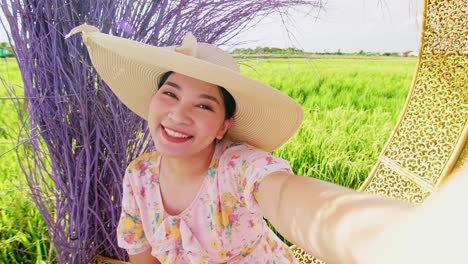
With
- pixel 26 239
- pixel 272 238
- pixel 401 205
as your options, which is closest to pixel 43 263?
pixel 26 239

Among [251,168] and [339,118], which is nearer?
[251,168]

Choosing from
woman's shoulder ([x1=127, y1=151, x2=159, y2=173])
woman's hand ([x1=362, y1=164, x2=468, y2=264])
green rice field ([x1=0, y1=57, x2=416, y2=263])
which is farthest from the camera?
green rice field ([x1=0, y1=57, x2=416, y2=263])

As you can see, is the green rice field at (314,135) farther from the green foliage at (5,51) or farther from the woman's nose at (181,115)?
the woman's nose at (181,115)

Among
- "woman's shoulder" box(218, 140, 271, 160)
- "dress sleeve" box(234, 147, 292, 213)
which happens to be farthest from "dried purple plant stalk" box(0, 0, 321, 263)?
"dress sleeve" box(234, 147, 292, 213)

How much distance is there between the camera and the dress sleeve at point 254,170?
32.7 inches

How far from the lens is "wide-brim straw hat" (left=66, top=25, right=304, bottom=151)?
0.85m

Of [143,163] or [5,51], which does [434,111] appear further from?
[5,51]

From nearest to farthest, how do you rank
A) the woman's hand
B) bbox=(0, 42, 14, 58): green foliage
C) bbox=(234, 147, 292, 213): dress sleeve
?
the woman's hand → bbox=(234, 147, 292, 213): dress sleeve → bbox=(0, 42, 14, 58): green foliage

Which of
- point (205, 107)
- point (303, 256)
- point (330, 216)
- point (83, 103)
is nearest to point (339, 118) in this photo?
point (303, 256)

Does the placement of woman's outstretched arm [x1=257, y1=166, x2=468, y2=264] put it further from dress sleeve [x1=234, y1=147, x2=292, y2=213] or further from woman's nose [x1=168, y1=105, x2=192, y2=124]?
woman's nose [x1=168, y1=105, x2=192, y2=124]

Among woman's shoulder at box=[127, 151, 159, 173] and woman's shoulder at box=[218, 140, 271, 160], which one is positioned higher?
woman's shoulder at box=[218, 140, 271, 160]

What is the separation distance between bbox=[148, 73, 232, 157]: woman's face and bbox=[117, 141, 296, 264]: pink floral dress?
0.10 m

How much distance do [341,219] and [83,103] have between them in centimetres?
87

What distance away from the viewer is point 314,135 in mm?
2852
